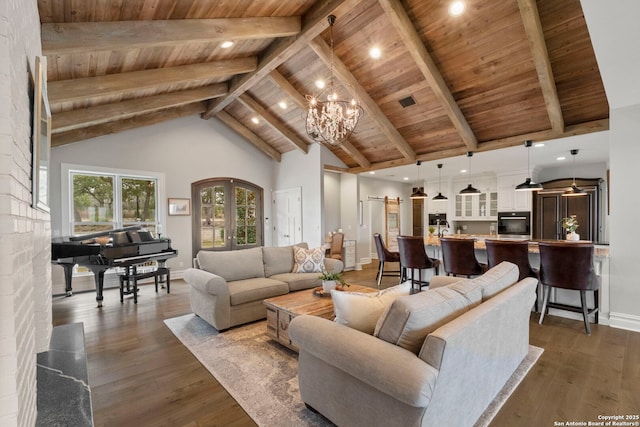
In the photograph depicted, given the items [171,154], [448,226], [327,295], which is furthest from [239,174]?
[448,226]

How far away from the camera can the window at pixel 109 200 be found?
18.6 ft

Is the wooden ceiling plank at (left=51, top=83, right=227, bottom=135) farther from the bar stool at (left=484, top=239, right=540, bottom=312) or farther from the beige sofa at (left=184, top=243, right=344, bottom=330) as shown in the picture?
the bar stool at (left=484, top=239, right=540, bottom=312)

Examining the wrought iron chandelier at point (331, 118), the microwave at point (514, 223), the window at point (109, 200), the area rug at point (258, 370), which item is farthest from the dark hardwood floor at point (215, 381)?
the microwave at point (514, 223)

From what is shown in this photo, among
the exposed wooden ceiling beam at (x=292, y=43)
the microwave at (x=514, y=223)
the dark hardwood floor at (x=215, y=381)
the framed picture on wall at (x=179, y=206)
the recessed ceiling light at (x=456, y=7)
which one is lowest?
the dark hardwood floor at (x=215, y=381)

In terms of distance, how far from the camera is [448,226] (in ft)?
27.5

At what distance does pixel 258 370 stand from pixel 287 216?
5531 millimetres

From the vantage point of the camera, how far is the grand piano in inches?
167

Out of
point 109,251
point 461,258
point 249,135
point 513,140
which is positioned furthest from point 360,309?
point 249,135

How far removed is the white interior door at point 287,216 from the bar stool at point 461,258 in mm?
4006

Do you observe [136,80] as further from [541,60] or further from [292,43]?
[541,60]

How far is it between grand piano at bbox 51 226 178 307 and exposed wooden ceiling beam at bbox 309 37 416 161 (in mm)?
4062

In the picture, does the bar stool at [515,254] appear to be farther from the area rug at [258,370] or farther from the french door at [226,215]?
the french door at [226,215]

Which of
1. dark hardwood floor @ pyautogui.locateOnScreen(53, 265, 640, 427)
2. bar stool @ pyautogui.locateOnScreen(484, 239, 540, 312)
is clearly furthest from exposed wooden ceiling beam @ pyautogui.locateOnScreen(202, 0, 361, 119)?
dark hardwood floor @ pyautogui.locateOnScreen(53, 265, 640, 427)

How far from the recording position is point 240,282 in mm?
3943
